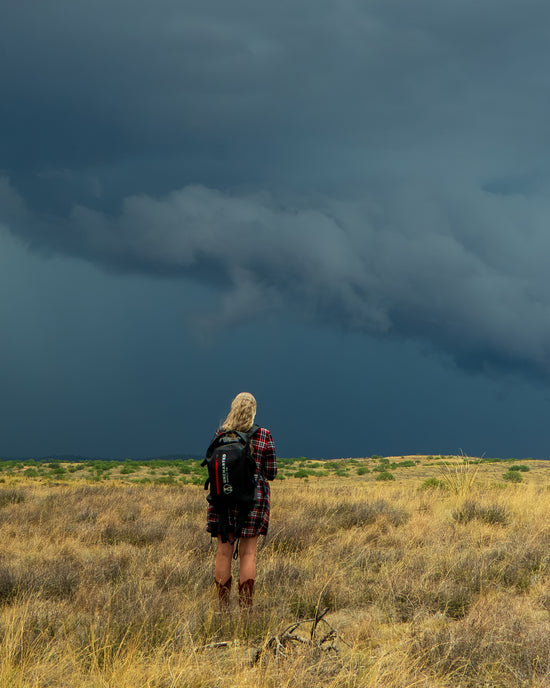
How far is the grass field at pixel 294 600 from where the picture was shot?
3.89 m

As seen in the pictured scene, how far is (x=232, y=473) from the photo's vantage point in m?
5.38

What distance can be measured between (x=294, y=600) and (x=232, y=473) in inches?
61.8

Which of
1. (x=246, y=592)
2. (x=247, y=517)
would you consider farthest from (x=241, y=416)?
(x=246, y=592)

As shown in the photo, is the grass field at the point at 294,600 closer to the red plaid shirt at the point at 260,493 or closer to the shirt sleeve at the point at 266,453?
the red plaid shirt at the point at 260,493

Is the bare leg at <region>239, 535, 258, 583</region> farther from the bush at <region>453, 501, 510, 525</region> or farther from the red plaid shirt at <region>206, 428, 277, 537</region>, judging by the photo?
the bush at <region>453, 501, 510, 525</region>

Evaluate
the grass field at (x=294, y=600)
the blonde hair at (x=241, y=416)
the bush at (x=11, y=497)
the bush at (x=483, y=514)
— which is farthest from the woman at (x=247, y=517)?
the bush at (x=11, y=497)

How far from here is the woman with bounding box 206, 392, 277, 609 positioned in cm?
565

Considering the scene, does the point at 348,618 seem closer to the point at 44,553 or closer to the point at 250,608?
the point at 250,608

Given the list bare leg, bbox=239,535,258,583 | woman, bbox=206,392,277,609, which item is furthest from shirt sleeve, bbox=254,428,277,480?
bare leg, bbox=239,535,258,583

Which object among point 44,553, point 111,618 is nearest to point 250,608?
point 111,618

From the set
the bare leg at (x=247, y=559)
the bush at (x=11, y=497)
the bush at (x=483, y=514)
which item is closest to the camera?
the bare leg at (x=247, y=559)

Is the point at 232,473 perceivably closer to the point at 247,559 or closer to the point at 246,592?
the point at 247,559

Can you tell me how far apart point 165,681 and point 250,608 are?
1824 mm

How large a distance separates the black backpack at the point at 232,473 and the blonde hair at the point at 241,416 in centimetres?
8
